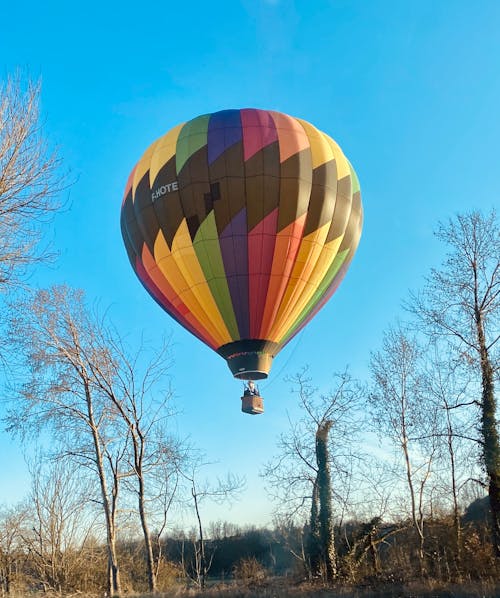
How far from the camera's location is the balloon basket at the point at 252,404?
17984 millimetres

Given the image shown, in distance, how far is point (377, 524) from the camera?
1841 centimetres

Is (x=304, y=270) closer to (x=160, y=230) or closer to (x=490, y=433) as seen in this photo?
(x=160, y=230)

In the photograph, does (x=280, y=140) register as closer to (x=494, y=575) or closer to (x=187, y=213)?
(x=187, y=213)

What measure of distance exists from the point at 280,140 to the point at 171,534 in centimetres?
4039

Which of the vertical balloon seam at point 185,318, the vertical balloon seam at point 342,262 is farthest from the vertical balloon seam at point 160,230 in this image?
the vertical balloon seam at point 342,262

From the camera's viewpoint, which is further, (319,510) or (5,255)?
(319,510)

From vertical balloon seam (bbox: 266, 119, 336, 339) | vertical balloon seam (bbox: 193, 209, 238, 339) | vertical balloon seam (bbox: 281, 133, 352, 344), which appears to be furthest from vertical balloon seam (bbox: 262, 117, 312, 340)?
vertical balloon seam (bbox: 193, 209, 238, 339)

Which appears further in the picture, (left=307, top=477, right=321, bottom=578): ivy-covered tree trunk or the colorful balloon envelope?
(left=307, top=477, right=321, bottom=578): ivy-covered tree trunk

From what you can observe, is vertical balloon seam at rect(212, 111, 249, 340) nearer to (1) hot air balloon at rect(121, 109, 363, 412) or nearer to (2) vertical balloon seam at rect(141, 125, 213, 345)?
(1) hot air balloon at rect(121, 109, 363, 412)

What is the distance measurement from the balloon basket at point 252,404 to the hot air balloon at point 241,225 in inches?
35.8

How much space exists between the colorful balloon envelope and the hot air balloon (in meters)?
0.03

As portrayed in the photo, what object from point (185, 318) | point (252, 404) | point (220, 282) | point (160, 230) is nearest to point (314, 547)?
point (252, 404)

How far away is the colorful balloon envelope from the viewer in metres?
16.6

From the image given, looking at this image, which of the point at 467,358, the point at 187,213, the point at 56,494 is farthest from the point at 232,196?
the point at 56,494
